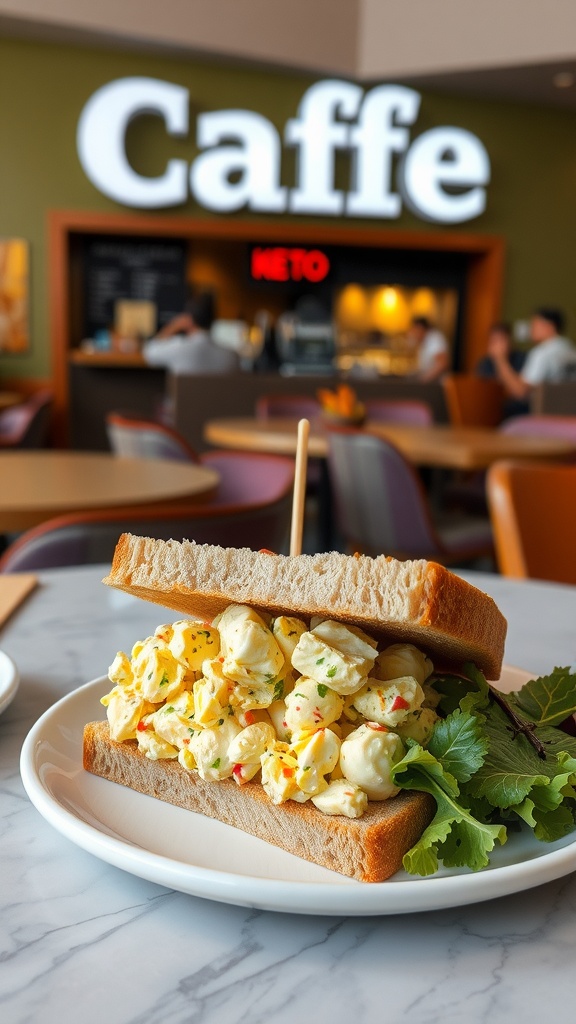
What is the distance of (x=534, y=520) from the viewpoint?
6.38ft

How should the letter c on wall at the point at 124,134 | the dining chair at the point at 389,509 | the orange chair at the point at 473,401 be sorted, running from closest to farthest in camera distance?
the dining chair at the point at 389,509 < the orange chair at the point at 473,401 < the letter c on wall at the point at 124,134

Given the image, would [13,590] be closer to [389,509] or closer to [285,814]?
[285,814]

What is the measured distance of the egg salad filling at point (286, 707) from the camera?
60 centimetres

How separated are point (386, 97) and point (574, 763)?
30.3ft

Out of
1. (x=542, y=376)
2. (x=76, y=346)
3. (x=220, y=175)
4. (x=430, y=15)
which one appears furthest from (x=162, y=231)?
(x=542, y=376)

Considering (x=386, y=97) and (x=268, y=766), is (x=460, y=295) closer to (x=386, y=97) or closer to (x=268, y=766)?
(x=386, y=97)

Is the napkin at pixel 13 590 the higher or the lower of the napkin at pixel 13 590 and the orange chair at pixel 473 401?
the higher

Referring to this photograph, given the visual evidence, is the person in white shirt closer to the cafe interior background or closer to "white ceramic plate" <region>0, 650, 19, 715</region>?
the cafe interior background

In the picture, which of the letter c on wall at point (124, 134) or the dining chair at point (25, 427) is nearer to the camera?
the dining chair at point (25, 427)

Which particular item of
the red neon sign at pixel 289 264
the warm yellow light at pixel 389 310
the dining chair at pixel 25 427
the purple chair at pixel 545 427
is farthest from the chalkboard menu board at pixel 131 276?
the purple chair at pixel 545 427

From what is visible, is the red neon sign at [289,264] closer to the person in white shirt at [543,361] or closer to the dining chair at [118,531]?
the person in white shirt at [543,361]

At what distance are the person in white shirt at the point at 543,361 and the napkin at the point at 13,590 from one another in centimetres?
668

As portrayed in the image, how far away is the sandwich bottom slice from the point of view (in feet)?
1.86

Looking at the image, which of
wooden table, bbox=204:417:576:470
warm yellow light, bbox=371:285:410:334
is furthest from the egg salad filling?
warm yellow light, bbox=371:285:410:334
